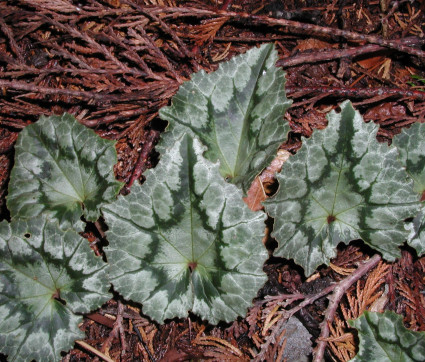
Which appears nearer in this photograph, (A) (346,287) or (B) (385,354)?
(B) (385,354)

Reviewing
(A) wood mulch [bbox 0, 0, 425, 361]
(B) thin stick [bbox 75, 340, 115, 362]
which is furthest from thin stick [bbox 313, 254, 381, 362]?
(B) thin stick [bbox 75, 340, 115, 362]

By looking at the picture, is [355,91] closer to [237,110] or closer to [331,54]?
[331,54]

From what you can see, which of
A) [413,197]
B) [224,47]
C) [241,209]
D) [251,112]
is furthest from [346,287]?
[224,47]

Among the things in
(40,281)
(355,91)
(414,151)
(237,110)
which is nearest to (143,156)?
(237,110)

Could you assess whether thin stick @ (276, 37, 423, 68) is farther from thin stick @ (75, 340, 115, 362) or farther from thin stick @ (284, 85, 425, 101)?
thin stick @ (75, 340, 115, 362)

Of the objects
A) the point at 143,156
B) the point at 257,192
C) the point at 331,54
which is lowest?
the point at 257,192

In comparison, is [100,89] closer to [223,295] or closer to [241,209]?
[241,209]
